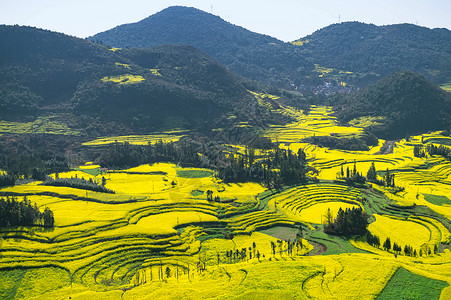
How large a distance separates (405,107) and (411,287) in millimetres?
154442

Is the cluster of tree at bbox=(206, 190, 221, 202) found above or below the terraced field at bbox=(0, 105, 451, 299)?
above

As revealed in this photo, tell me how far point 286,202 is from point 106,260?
43919 millimetres

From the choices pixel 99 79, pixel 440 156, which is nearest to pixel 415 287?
pixel 440 156

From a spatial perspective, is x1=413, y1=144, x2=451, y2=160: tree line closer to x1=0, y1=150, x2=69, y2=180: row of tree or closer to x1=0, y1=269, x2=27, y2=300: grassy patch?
x1=0, y1=150, x2=69, y2=180: row of tree

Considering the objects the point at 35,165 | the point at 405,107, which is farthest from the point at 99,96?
the point at 405,107

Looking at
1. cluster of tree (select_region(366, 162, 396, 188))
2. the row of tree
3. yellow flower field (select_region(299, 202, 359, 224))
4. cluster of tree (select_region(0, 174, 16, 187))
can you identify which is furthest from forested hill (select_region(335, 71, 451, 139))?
cluster of tree (select_region(0, 174, 16, 187))

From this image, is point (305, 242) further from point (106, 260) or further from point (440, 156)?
point (440, 156)

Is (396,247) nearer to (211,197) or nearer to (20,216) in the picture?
(211,197)

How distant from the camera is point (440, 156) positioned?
410 feet

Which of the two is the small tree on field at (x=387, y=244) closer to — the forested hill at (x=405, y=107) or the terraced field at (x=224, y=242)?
the terraced field at (x=224, y=242)

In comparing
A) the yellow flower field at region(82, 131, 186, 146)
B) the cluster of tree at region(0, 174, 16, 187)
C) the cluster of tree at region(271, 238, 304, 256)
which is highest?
the yellow flower field at region(82, 131, 186, 146)

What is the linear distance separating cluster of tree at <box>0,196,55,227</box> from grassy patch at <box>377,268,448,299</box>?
5277 cm

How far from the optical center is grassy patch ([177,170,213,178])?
109131 millimetres

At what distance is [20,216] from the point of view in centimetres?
6438
